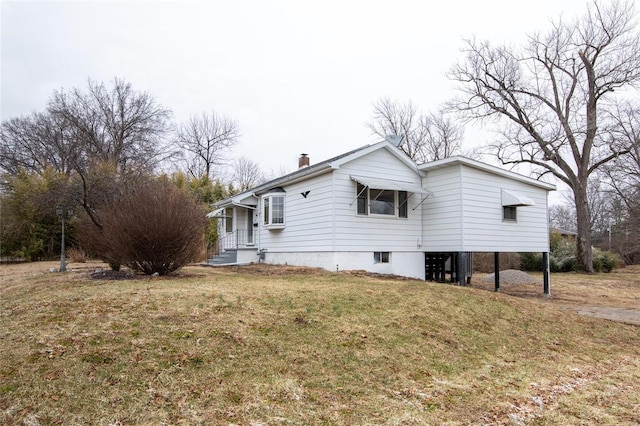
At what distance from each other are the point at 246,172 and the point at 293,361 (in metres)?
38.5

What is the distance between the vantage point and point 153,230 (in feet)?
31.4

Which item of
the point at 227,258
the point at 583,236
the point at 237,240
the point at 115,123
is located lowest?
the point at 227,258

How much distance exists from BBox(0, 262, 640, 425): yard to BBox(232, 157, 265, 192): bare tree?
33.8m

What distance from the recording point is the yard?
A: 3557 mm

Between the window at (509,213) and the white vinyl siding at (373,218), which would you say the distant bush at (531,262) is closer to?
the window at (509,213)

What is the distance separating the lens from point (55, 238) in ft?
76.5

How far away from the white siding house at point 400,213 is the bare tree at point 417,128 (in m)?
20.2

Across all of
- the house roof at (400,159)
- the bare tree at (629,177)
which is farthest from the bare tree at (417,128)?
the house roof at (400,159)

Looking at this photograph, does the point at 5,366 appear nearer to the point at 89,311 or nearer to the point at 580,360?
the point at 89,311

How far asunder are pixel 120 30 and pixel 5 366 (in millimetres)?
12094

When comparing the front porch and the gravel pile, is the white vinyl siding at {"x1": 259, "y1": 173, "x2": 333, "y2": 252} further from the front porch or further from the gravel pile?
the gravel pile

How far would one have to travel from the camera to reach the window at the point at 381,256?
42.2 ft

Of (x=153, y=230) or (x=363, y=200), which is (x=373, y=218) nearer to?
(x=363, y=200)

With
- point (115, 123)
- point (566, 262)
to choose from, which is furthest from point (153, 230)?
point (115, 123)
